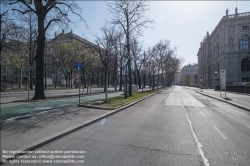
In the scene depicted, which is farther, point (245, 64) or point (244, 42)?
point (244, 42)

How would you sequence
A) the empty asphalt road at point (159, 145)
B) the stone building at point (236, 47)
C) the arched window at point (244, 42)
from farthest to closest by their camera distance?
1. the arched window at point (244, 42)
2. the stone building at point (236, 47)
3. the empty asphalt road at point (159, 145)

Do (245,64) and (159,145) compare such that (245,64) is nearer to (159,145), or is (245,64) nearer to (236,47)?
(236,47)

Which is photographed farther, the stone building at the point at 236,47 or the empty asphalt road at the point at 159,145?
the stone building at the point at 236,47

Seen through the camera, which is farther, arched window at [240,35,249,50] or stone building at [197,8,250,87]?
arched window at [240,35,249,50]

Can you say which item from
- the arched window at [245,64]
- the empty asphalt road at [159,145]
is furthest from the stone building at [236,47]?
the empty asphalt road at [159,145]

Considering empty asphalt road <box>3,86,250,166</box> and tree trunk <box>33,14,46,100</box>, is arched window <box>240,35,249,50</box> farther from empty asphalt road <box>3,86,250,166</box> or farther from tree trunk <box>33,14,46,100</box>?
empty asphalt road <box>3,86,250,166</box>

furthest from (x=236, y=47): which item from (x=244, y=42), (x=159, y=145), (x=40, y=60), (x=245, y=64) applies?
(x=159, y=145)

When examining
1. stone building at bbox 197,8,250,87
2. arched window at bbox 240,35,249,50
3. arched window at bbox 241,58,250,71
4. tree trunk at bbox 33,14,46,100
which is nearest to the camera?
tree trunk at bbox 33,14,46,100

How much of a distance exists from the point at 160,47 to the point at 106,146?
4670cm

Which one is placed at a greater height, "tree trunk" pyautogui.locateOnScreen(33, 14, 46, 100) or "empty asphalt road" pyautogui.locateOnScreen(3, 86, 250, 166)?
"tree trunk" pyautogui.locateOnScreen(33, 14, 46, 100)

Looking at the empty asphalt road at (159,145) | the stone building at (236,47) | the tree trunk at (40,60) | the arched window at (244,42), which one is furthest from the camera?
the arched window at (244,42)

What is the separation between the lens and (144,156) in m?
4.80

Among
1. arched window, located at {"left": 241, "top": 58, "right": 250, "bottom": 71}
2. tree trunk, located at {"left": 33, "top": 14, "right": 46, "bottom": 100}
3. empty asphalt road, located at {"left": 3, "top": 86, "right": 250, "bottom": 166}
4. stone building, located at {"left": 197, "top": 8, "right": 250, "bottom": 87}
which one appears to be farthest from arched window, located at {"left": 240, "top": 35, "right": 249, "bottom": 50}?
empty asphalt road, located at {"left": 3, "top": 86, "right": 250, "bottom": 166}

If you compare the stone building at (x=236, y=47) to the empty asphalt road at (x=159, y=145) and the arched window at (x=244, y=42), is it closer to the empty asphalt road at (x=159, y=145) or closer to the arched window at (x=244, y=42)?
the arched window at (x=244, y=42)
